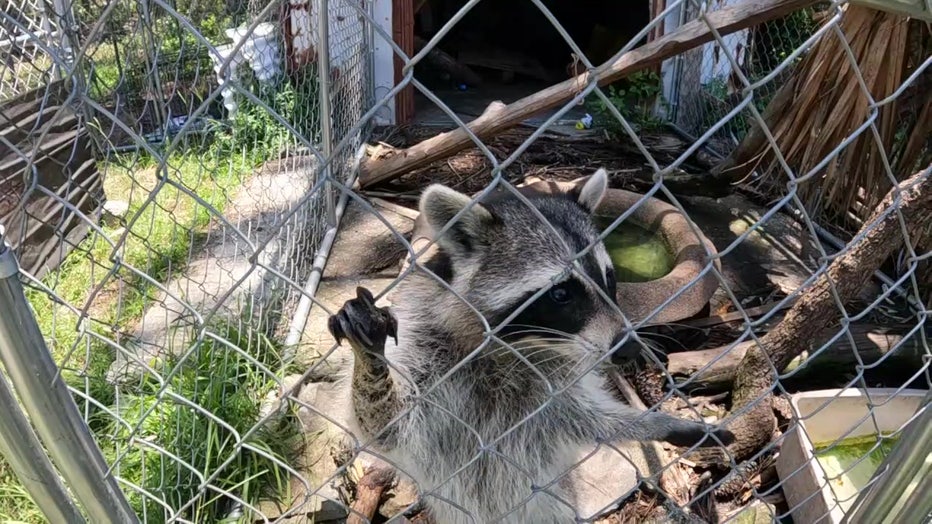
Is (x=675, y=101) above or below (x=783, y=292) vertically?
above

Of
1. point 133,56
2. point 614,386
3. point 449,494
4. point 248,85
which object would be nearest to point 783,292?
point 614,386

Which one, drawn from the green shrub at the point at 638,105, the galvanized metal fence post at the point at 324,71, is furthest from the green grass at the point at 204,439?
the green shrub at the point at 638,105

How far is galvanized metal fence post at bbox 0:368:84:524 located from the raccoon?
36.5 inches

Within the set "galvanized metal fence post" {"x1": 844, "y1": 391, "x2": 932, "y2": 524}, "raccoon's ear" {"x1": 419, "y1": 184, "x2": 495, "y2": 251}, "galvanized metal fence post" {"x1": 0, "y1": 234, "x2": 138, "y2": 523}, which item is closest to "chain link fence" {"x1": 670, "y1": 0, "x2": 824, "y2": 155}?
"raccoon's ear" {"x1": 419, "y1": 184, "x2": 495, "y2": 251}

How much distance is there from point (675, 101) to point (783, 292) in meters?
3.40

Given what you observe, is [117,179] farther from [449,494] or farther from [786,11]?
[786,11]

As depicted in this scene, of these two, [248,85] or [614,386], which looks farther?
[248,85]

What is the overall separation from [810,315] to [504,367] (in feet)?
4.28

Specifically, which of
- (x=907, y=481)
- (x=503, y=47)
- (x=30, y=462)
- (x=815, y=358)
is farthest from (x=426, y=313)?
(x=503, y=47)

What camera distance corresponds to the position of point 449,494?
244 centimetres

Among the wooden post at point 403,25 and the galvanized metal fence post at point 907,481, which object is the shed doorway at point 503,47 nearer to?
the wooden post at point 403,25

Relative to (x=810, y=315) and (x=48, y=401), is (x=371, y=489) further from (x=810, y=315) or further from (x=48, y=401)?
(x=810, y=315)

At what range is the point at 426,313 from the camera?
98.3 inches

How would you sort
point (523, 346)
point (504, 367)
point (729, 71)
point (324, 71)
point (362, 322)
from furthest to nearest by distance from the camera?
point (729, 71) < point (324, 71) < point (504, 367) < point (523, 346) < point (362, 322)
